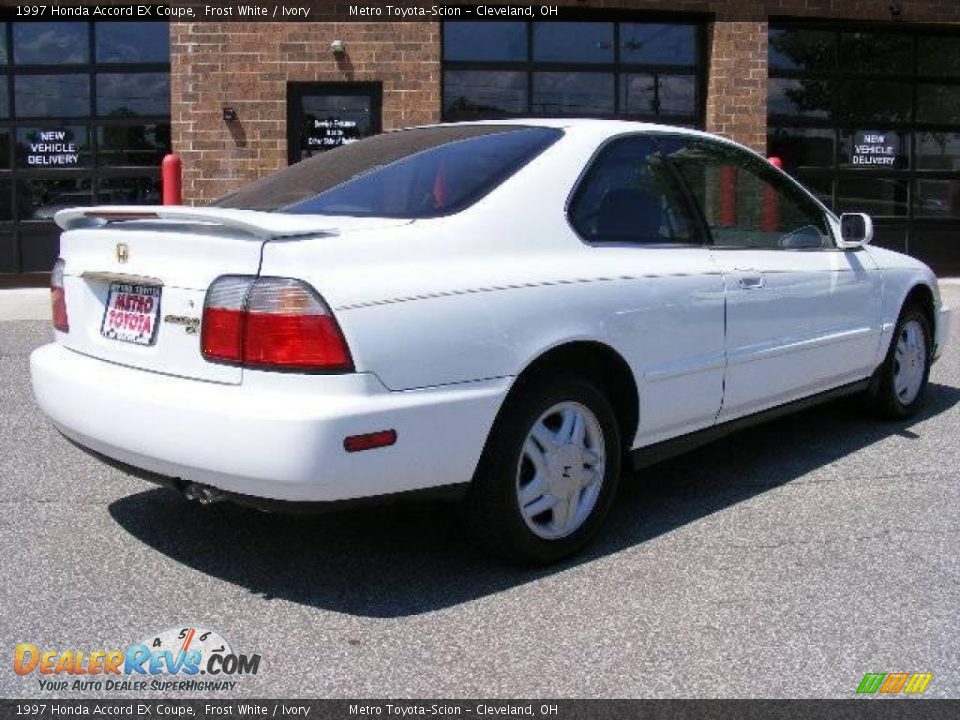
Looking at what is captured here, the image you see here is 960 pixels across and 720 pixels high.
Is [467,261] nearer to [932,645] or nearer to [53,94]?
[932,645]

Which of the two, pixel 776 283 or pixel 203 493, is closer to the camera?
pixel 203 493

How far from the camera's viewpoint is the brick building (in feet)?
36.8

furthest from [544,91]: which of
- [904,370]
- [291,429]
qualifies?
[291,429]

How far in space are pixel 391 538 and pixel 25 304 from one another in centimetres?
833

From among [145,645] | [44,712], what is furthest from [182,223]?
[44,712]

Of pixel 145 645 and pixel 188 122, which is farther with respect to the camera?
pixel 188 122

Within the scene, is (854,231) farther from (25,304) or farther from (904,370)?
(25,304)

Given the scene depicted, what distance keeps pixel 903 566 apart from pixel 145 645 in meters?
2.55

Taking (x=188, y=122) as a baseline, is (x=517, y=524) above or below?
below

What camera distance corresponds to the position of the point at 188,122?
36.8 ft

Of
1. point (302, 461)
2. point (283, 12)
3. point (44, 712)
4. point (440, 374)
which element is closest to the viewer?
point (44, 712)

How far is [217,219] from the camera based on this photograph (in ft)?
10.2

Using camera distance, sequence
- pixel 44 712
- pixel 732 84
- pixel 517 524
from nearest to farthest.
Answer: pixel 44 712, pixel 517 524, pixel 732 84

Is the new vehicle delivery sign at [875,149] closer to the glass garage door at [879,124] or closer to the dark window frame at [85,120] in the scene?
the glass garage door at [879,124]
